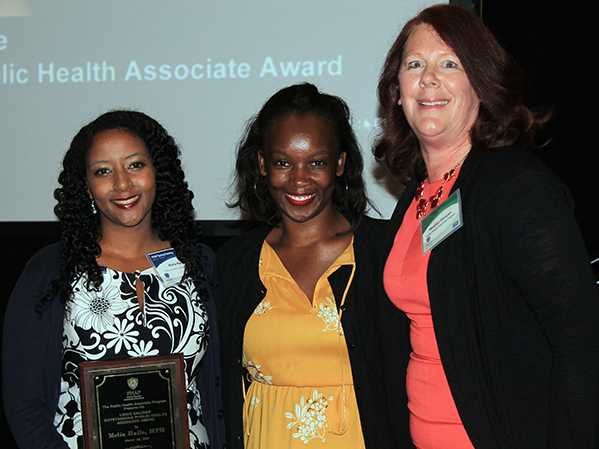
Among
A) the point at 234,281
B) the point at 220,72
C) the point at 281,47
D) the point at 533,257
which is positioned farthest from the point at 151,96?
the point at 533,257

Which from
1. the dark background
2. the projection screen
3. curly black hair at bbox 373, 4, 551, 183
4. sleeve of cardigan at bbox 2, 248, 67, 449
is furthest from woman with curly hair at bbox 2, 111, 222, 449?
the dark background

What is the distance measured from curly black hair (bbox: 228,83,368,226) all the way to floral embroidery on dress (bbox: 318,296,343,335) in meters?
0.35

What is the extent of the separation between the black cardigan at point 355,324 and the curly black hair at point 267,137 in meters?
0.11

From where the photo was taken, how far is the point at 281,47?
443cm

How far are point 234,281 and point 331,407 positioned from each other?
59 centimetres

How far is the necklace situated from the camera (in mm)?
2393

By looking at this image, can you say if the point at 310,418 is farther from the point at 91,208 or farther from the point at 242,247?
the point at 91,208

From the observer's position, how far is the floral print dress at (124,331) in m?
2.67

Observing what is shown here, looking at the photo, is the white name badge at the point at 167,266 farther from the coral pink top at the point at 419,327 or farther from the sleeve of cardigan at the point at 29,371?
the coral pink top at the point at 419,327

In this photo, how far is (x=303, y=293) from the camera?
287 cm

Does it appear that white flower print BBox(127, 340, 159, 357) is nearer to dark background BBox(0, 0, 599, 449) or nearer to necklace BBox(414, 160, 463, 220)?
necklace BBox(414, 160, 463, 220)

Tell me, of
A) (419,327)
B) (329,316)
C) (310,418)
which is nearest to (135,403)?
(310,418)

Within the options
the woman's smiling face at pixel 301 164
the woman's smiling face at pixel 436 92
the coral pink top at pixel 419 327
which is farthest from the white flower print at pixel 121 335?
the woman's smiling face at pixel 436 92

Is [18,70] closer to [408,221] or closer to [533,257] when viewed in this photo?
[408,221]
